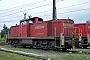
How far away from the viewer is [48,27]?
17.4 meters

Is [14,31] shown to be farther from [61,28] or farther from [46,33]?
[61,28]

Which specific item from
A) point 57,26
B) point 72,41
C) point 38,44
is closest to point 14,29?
point 38,44

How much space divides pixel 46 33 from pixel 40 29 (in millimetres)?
1051

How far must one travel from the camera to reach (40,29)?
18.2 m

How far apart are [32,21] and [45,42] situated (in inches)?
143

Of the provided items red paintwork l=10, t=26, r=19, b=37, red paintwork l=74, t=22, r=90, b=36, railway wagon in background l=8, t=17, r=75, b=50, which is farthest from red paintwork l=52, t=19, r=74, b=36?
red paintwork l=10, t=26, r=19, b=37

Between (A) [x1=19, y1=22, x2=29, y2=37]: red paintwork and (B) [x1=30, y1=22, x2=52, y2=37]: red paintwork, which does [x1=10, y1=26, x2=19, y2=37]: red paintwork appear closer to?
(A) [x1=19, y1=22, x2=29, y2=37]: red paintwork

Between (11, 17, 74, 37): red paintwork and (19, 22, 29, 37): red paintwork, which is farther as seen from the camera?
(19, 22, 29, 37): red paintwork

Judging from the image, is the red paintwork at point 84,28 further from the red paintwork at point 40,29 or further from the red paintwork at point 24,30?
the red paintwork at point 24,30

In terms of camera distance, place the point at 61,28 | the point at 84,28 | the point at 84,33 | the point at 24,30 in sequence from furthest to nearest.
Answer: the point at 24,30 → the point at 84,28 → the point at 84,33 → the point at 61,28

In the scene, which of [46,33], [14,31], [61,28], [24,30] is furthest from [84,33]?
[14,31]

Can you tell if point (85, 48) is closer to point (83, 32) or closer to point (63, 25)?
point (83, 32)

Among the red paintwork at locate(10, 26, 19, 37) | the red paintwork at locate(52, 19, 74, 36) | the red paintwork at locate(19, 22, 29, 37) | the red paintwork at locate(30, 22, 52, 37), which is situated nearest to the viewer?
the red paintwork at locate(52, 19, 74, 36)

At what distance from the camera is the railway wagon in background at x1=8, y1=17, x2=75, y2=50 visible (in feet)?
52.3
